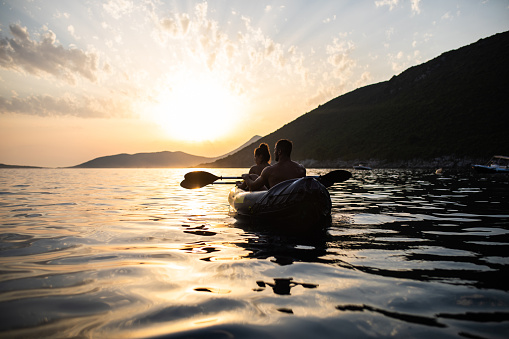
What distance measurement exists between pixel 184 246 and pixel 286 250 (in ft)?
6.61

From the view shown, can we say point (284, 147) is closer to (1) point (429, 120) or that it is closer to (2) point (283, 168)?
(2) point (283, 168)

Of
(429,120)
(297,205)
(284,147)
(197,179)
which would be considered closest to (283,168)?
(284,147)

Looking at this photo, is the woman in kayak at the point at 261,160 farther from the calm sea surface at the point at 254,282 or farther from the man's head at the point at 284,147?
the calm sea surface at the point at 254,282

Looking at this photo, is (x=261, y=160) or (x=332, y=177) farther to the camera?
(x=332, y=177)

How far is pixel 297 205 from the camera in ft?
23.0

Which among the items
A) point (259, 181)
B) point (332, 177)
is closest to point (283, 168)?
point (259, 181)

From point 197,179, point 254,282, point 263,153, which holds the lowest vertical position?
point 254,282

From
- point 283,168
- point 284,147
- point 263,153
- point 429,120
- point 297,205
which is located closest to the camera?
point 297,205

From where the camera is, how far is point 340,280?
392 cm

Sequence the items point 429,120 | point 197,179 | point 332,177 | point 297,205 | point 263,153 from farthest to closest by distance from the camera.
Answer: point 429,120 < point 197,179 < point 332,177 < point 263,153 < point 297,205

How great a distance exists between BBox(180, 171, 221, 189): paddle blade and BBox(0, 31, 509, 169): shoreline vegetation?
85.6 m

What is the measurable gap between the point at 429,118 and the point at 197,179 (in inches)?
4567

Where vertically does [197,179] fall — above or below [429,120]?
below

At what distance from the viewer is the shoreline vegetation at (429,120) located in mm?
90312
